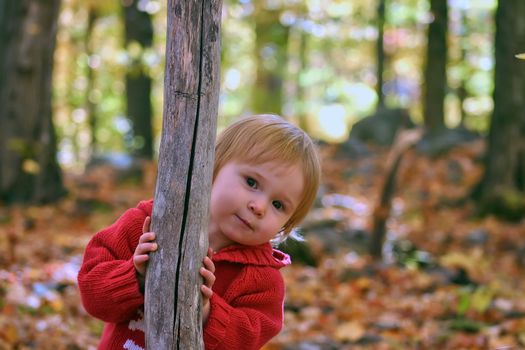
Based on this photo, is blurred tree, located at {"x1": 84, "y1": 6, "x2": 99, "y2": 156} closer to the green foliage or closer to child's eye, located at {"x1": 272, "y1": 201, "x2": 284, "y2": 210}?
the green foliage

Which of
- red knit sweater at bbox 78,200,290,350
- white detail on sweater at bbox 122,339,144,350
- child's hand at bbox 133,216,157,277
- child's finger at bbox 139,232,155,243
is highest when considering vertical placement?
child's finger at bbox 139,232,155,243

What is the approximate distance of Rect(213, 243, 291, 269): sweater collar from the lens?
238cm

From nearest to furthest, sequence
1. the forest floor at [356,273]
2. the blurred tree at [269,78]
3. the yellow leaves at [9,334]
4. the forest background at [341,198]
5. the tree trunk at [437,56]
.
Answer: the yellow leaves at [9,334]
the forest floor at [356,273]
the forest background at [341,198]
the tree trunk at [437,56]
the blurred tree at [269,78]

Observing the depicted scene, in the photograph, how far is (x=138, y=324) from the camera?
2383 mm

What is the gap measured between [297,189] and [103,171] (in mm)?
10998

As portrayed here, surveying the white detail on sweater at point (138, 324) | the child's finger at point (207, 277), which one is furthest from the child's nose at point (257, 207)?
the white detail on sweater at point (138, 324)

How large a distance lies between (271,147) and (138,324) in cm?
72

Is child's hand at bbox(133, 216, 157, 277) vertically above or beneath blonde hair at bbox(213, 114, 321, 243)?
beneath

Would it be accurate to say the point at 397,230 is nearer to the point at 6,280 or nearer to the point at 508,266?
the point at 508,266

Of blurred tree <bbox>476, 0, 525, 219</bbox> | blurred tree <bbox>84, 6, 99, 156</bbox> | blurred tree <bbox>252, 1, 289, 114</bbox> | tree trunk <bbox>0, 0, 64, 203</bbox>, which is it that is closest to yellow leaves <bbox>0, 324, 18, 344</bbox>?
tree trunk <bbox>0, 0, 64, 203</bbox>

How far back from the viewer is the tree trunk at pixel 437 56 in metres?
15.4

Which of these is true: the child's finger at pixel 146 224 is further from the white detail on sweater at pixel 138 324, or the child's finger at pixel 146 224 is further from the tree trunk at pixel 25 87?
the tree trunk at pixel 25 87

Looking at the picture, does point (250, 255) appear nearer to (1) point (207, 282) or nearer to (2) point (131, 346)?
(1) point (207, 282)

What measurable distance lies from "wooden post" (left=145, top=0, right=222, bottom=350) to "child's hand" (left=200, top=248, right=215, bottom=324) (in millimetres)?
22
